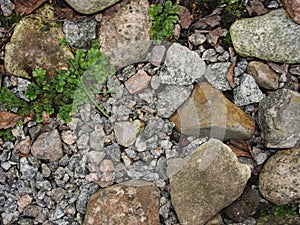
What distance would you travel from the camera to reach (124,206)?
406 cm

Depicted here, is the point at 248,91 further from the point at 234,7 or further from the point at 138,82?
the point at 138,82

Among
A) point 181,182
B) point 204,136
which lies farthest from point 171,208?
point 204,136

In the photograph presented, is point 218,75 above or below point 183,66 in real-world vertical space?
below

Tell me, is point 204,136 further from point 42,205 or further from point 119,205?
point 42,205

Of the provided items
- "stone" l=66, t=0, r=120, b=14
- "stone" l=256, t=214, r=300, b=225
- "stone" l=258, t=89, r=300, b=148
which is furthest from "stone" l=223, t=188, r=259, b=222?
"stone" l=66, t=0, r=120, b=14

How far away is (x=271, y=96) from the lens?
404 cm

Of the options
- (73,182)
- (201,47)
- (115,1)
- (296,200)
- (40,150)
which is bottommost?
(296,200)

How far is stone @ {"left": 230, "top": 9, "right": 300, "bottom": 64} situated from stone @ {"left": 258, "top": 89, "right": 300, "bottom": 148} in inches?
11.9

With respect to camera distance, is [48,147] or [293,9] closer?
[293,9]

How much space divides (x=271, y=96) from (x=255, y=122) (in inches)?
10.8

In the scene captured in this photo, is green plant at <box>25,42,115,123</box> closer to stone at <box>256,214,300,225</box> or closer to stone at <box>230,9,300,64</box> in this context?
stone at <box>230,9,300,64</box>

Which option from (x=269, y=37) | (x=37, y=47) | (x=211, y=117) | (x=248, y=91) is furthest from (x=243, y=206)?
(x=37, y=47)

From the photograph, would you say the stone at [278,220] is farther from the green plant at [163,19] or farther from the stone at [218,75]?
the green plant at [163,19]

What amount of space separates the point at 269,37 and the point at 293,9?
0.93 ft
